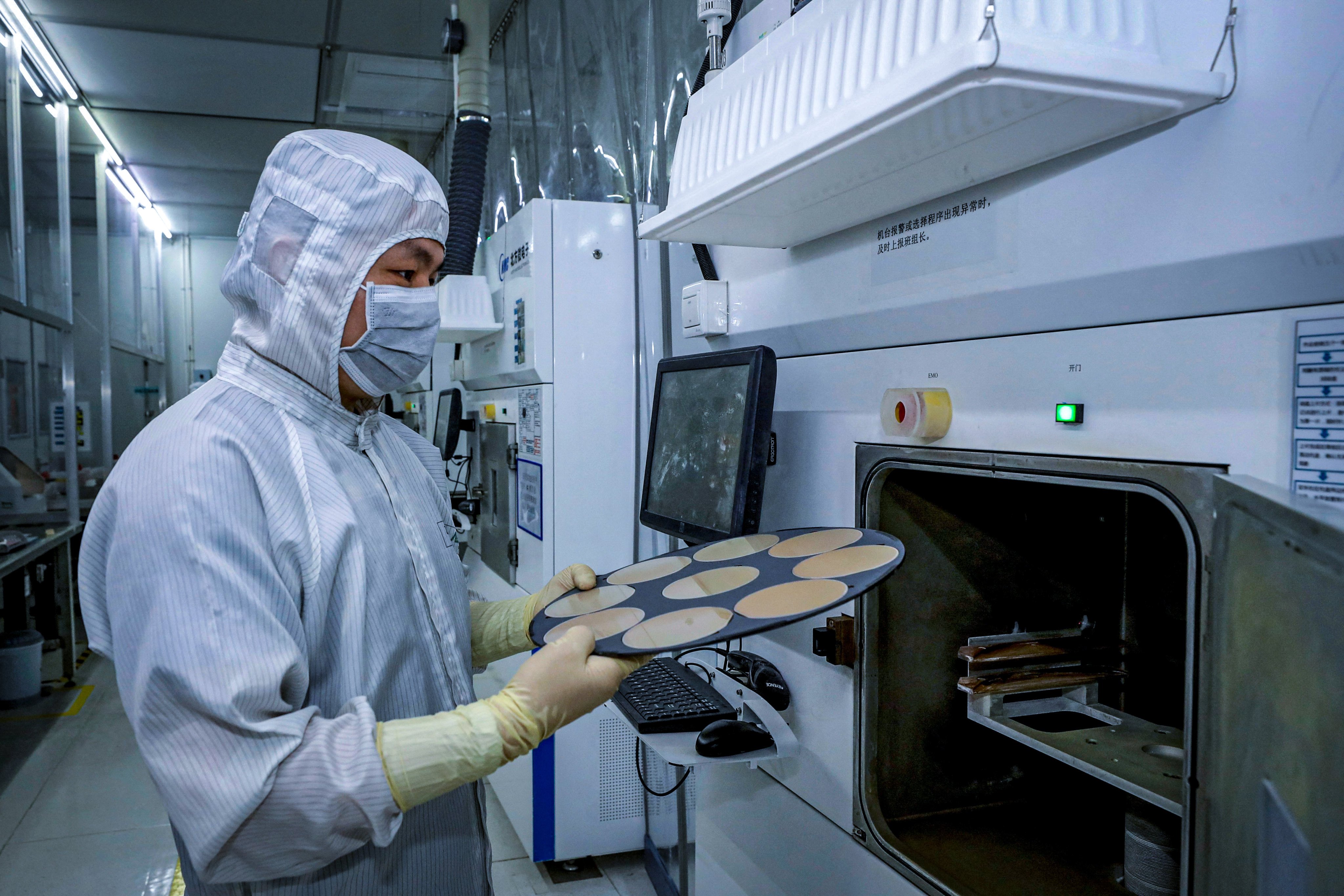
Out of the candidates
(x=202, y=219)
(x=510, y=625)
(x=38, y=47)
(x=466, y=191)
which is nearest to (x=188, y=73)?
(x=38, y=47)

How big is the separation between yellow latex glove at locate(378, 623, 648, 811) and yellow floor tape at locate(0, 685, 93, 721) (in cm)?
432

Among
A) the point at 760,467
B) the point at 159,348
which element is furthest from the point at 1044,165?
the point at 159,348

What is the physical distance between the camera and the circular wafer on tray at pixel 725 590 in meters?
1.02

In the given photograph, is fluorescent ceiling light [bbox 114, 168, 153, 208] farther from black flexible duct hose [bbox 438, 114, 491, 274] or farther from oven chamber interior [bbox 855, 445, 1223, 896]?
oven chamber interior [bbox 855, 445, 1223, 896]

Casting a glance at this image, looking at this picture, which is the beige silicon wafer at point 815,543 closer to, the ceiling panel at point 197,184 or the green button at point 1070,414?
the green button at point 1070,414

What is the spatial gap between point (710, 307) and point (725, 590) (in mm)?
901

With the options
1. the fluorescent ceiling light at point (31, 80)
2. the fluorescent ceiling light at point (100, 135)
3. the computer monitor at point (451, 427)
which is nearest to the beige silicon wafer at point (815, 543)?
the computer monitor at point (451, 427)

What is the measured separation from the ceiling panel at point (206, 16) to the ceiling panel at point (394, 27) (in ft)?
0.38

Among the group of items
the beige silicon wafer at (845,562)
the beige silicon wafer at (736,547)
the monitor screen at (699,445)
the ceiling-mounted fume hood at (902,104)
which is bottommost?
the beige silicon wafer at (736,547)

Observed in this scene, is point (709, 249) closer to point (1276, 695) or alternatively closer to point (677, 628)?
point (677, 628)

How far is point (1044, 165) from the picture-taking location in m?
1.10

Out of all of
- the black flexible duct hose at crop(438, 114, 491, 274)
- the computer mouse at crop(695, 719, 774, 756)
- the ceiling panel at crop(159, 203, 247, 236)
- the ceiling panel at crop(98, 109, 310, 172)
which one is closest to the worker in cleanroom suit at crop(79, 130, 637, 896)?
the computer mouse at crop(695, 719, 774, 756)

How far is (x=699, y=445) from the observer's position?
1785mm

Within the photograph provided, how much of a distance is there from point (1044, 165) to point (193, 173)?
7052mm
